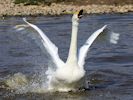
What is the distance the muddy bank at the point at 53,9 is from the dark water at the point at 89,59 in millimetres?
3416

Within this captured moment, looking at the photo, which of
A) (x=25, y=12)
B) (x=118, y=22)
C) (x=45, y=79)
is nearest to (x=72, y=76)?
(x=45, y=79)

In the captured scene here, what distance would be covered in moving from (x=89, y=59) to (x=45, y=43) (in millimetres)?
4419

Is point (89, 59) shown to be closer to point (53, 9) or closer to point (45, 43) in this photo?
point (45, 43)

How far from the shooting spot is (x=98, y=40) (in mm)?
13898

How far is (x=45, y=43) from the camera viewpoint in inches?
516

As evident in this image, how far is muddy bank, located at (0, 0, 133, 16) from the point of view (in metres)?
30.9

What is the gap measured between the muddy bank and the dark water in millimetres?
3416

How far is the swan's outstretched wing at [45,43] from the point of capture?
42.3 ft

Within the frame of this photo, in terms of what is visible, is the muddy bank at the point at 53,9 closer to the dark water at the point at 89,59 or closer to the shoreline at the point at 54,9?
the shoreline at the point at 54,9

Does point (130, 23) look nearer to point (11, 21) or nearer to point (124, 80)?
point (11, 21)

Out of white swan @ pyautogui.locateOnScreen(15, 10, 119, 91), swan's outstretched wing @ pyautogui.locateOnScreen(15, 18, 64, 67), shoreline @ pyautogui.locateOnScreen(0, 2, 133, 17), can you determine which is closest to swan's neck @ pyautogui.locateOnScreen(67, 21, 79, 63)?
white swan @ pyautogui.locateOnScreen(15, 10, 119, 91)

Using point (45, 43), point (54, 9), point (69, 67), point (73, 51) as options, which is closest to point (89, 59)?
point (45, 43)

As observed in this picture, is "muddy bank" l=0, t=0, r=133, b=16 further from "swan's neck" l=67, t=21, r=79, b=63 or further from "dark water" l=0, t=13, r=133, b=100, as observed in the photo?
"swan's neck" l=67, t=21, r=79, b=63

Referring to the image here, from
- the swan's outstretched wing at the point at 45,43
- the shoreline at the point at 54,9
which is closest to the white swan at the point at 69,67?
the swan's outstretched wing at the point at 45,43
